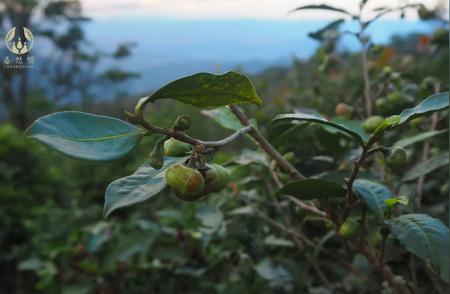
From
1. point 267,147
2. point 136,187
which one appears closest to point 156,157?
point 136,187

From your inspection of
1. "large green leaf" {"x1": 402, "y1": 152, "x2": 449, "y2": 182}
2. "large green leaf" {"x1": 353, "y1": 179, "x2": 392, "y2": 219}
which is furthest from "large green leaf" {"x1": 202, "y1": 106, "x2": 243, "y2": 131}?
"large green leaf" {"x1": 402, "y1": 152, "x2": 449, "y2": 182}

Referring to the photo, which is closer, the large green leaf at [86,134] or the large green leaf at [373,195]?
the large green leaf at [86,134]

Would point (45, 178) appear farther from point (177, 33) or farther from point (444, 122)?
point (444, 122)

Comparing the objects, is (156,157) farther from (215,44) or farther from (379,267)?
(215,44)

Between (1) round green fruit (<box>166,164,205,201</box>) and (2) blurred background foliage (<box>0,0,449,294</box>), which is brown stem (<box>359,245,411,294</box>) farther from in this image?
(1) round green fruit (<box>166,164,205,201</box>)

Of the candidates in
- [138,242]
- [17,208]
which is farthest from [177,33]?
[138,242]

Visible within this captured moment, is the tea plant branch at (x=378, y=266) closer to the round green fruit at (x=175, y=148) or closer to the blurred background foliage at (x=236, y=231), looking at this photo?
the blurred background foliage at (x=236, y=231)

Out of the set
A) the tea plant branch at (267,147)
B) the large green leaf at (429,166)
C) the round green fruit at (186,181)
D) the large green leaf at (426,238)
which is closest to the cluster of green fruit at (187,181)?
the round green fruit at (186,181)
